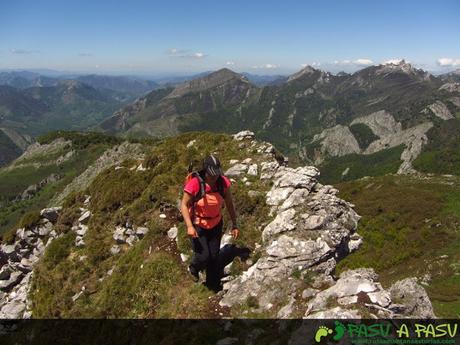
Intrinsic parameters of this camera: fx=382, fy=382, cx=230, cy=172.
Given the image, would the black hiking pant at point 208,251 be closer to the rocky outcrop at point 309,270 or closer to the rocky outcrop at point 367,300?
the rocky outcrop at point 309,270

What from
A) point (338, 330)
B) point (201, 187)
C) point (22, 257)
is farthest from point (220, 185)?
point (22, 257)

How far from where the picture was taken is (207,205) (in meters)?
15.6

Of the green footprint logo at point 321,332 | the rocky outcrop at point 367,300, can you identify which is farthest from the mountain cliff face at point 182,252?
the green footprint logo at point 321,332

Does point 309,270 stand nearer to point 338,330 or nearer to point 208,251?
point 208,251

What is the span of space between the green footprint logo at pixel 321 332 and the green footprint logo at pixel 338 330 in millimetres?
246

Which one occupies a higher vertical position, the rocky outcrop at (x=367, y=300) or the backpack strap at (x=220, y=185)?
the backpack strap at (x=220, y=185)

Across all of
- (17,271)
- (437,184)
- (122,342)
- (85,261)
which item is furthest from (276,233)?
(437,184)

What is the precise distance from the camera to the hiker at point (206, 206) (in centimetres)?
1514

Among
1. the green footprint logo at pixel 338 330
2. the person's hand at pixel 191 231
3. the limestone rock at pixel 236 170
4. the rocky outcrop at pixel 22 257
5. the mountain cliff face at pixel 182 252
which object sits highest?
the person's hand at pixel 191 231

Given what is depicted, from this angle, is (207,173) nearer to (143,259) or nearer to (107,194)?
(143,259)

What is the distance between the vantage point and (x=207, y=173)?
49.6ft

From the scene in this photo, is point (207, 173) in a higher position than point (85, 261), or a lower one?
higher

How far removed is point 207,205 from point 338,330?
667 centimetres

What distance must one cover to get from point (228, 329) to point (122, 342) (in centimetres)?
575
